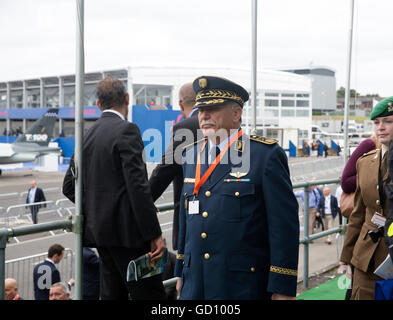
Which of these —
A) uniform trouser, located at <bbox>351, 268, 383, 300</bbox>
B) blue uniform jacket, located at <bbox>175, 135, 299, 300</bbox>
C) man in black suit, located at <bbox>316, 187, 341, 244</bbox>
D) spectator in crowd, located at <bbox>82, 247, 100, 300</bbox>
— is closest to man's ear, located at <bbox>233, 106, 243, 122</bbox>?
blue uniform jacket, located at <bbox>175, 135, 299, 300</bbox>

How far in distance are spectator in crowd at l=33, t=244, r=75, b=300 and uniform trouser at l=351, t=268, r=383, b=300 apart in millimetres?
2209

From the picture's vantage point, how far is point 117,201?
3.07 metres

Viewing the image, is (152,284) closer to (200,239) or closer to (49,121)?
(200,239)

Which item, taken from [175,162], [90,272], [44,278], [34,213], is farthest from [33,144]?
[175,162]

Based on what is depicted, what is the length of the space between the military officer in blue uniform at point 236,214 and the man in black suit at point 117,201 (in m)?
0.35

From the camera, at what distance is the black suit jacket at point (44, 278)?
3938 mm

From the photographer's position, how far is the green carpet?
5625 millimetres

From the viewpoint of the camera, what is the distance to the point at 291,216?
256 centimetres

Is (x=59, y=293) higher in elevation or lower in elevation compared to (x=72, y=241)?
lower

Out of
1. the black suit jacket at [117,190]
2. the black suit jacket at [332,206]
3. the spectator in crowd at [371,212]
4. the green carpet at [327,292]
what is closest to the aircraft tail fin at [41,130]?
the black suit jacket at [332,206]

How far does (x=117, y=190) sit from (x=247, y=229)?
912 millimetres

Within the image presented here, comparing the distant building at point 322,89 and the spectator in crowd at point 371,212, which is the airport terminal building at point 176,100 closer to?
the distant building at point 322,89

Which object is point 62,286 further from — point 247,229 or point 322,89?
point 322,89
